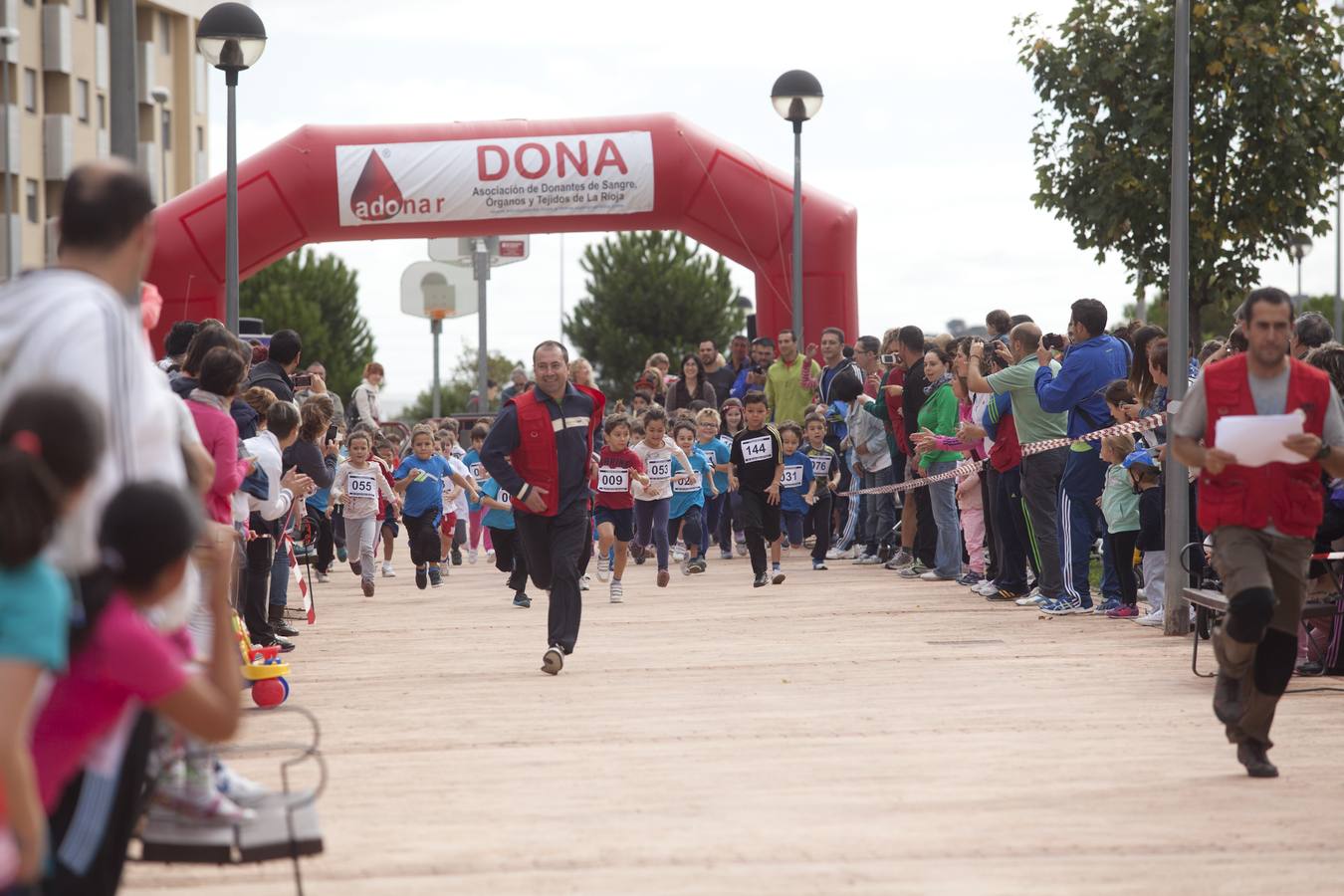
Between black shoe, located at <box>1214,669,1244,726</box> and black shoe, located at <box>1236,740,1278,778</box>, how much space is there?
0.11m

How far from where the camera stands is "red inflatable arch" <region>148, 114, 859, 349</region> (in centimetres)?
2466

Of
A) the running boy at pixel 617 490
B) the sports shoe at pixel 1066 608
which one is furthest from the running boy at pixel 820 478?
the sports shoe at pixel 1066 608

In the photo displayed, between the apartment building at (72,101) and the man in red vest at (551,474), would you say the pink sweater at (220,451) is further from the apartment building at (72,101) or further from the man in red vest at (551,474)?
the apartment building at (72,101)

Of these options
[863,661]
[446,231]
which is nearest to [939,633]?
[863,661]

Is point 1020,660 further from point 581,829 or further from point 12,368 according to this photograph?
point 12,368

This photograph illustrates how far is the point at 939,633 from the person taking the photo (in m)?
13.5

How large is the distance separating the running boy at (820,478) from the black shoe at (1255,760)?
39.3 ft

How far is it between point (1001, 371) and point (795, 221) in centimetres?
986

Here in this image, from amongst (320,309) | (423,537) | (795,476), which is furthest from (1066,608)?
(320,309)

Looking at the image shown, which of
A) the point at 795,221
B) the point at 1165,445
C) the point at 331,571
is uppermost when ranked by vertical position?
the point at 795,221

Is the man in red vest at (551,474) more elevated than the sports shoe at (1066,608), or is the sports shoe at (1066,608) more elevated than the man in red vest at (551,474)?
the man in red vest at (551,474)

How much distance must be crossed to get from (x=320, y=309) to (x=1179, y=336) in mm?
64770

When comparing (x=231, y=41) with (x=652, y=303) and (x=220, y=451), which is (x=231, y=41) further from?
(x=652, y=303)

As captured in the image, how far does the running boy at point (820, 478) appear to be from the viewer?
20.0 meters
